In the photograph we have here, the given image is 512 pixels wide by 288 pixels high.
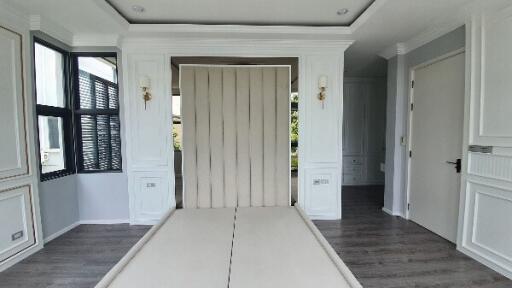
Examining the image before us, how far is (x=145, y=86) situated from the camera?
334 cm

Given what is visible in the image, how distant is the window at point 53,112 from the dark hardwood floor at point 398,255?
11.7ft

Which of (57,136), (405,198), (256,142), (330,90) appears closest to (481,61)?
(330,90)

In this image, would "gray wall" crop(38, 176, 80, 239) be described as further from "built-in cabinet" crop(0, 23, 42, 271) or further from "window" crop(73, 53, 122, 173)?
"window" crop(73, 53, 122, 173)

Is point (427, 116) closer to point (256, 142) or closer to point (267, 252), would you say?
point (256, 142)

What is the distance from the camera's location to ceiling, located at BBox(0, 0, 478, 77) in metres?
2.52

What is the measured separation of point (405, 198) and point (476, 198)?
3.88 ft

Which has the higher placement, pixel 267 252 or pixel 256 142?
pixel 256 142

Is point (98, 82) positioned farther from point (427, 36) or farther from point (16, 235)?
point (427, 36)

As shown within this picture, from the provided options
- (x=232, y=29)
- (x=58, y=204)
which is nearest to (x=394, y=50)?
(x=232, y=29)

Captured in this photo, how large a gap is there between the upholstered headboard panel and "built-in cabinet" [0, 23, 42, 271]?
64.2 inches

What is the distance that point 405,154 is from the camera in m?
3.74

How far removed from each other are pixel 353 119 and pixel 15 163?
18.9ft

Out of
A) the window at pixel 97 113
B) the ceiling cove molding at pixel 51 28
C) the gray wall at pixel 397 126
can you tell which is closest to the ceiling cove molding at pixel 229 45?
the window at pixel 97 113

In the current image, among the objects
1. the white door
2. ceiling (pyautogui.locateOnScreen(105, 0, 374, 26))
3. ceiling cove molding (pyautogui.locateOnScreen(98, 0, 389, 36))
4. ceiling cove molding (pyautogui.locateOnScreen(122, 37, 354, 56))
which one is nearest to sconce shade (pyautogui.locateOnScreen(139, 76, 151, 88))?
ceiling cove molding (pyautogui.locateOnScreen(122, 37, 354, 56))
